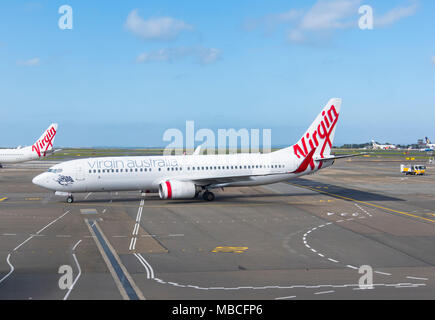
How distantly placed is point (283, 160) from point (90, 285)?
1186 inches

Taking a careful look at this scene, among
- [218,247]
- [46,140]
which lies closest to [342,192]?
[218,247]

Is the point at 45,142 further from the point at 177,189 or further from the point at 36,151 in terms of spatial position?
the point at 177,189

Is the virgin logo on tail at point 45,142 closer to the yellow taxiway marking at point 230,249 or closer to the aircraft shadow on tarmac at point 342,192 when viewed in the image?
the aircraft shadow on tarmac at point 342,192

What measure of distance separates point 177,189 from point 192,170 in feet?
10.8

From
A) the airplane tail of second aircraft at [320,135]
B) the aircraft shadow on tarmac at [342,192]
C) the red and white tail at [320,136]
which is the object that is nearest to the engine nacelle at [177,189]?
the red and white tail at [320,136]

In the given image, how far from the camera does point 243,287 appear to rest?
16.8 metres

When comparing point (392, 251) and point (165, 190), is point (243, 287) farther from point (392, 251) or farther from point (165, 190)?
point (165, 190)

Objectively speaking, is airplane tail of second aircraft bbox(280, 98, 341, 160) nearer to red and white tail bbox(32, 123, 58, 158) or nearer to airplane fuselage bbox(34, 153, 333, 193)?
airplane fuselage bbox(34, 153, 333, 193)

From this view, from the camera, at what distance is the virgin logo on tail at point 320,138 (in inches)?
1773

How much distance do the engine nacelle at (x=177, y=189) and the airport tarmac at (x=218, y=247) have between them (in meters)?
0.92

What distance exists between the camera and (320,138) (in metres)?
45.3

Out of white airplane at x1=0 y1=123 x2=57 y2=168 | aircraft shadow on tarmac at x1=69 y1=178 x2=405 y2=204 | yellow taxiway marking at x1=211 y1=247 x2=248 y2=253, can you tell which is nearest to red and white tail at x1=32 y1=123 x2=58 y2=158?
white airplane at x1=0 y1=123 x2=57 y2=168

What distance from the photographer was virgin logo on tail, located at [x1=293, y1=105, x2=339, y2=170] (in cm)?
4503
